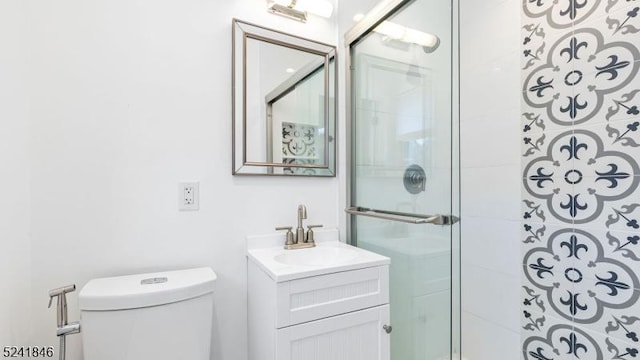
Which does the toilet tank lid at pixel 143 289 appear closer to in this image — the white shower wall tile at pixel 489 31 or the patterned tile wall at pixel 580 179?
the patterned tile wall at pixel 580 179

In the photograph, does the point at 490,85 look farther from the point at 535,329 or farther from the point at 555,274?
the point at 535,329

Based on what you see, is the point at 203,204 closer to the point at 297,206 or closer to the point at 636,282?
the point at 297,206

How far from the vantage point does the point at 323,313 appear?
1.00 metres

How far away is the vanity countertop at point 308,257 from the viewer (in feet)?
3.26

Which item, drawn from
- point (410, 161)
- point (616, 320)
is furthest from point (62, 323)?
point (616, 320)

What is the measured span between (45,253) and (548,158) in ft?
6.22

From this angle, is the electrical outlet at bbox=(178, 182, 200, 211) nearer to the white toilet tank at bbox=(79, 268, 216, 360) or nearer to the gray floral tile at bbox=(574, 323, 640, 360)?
the white toilet tank at bbox=(79, 268, 216, 360)

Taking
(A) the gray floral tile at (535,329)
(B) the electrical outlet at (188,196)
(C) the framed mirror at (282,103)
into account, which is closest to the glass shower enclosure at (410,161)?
(C) the framed mirror at (282,103)

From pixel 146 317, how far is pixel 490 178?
1502 mm

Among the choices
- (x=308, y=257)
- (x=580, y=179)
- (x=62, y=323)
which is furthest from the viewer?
Answer: (x=308, y=257)

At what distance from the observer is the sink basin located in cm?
125

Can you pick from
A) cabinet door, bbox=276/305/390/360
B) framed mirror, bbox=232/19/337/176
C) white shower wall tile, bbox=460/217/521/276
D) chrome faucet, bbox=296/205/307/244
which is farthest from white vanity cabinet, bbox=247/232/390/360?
white shower wall tile, bbox=460/217/521/276

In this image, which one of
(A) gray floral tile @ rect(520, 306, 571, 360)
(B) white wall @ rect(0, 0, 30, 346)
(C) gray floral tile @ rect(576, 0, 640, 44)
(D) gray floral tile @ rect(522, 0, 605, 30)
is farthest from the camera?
(A) gray floral tile @ rect(520, 306, 571, 360)

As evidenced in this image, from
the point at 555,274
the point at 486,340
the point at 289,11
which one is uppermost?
the point at 289,11
